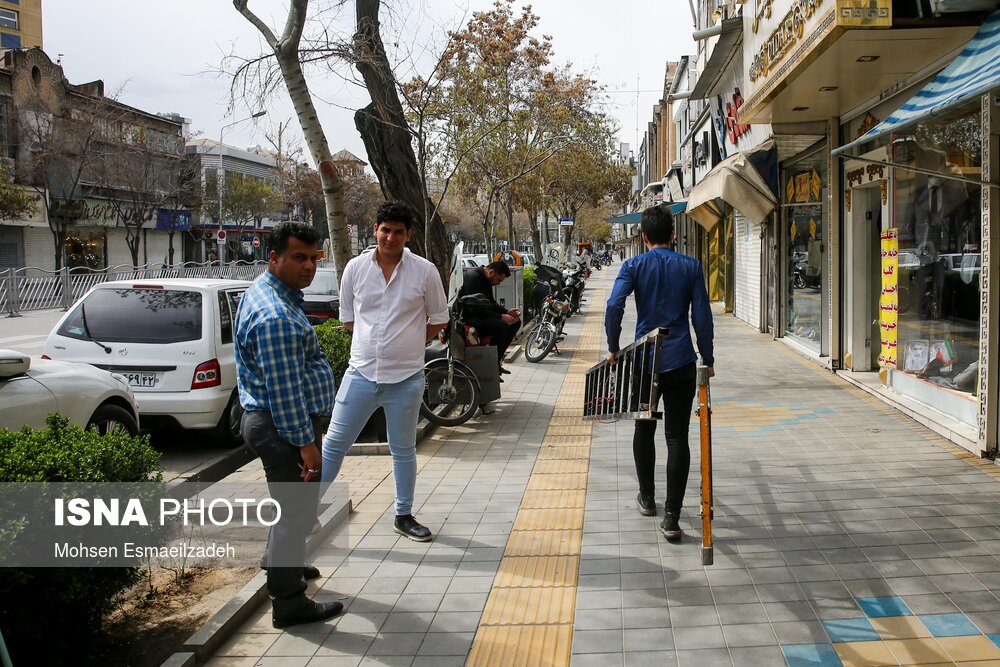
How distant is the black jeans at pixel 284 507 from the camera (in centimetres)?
375

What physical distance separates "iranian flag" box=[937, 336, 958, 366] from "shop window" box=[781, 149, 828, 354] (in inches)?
156

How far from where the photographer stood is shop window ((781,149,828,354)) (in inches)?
477

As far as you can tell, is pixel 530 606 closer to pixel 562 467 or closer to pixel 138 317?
pixel 562 467

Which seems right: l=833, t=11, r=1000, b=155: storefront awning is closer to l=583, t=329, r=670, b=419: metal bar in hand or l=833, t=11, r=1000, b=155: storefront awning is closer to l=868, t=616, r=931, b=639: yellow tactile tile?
l=583, t=329, r=670, b=419: metal bar in hand

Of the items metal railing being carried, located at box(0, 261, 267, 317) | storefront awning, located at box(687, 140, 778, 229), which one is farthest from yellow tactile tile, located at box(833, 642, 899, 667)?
metal railing being carried, located at box(0, 261, 267, 317)

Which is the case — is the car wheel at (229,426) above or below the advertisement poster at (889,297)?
below

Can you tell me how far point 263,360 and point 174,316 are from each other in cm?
481

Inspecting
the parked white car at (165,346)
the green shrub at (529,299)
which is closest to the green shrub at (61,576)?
the parked white car at (165,346)

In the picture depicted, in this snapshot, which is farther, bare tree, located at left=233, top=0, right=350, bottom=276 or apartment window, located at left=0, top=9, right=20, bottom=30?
apartment window, located at left=0, top=9, right=20, bottom=30

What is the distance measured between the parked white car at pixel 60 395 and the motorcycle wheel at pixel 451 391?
8.66 ft

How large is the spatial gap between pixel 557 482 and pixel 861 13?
13.7 feet

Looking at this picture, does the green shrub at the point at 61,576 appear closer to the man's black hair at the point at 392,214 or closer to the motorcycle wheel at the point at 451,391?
the man's black hair at the point at 392,214

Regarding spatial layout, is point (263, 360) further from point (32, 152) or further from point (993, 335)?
point (32, 152)

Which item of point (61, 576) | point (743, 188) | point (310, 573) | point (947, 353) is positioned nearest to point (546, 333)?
point (743, 188)
